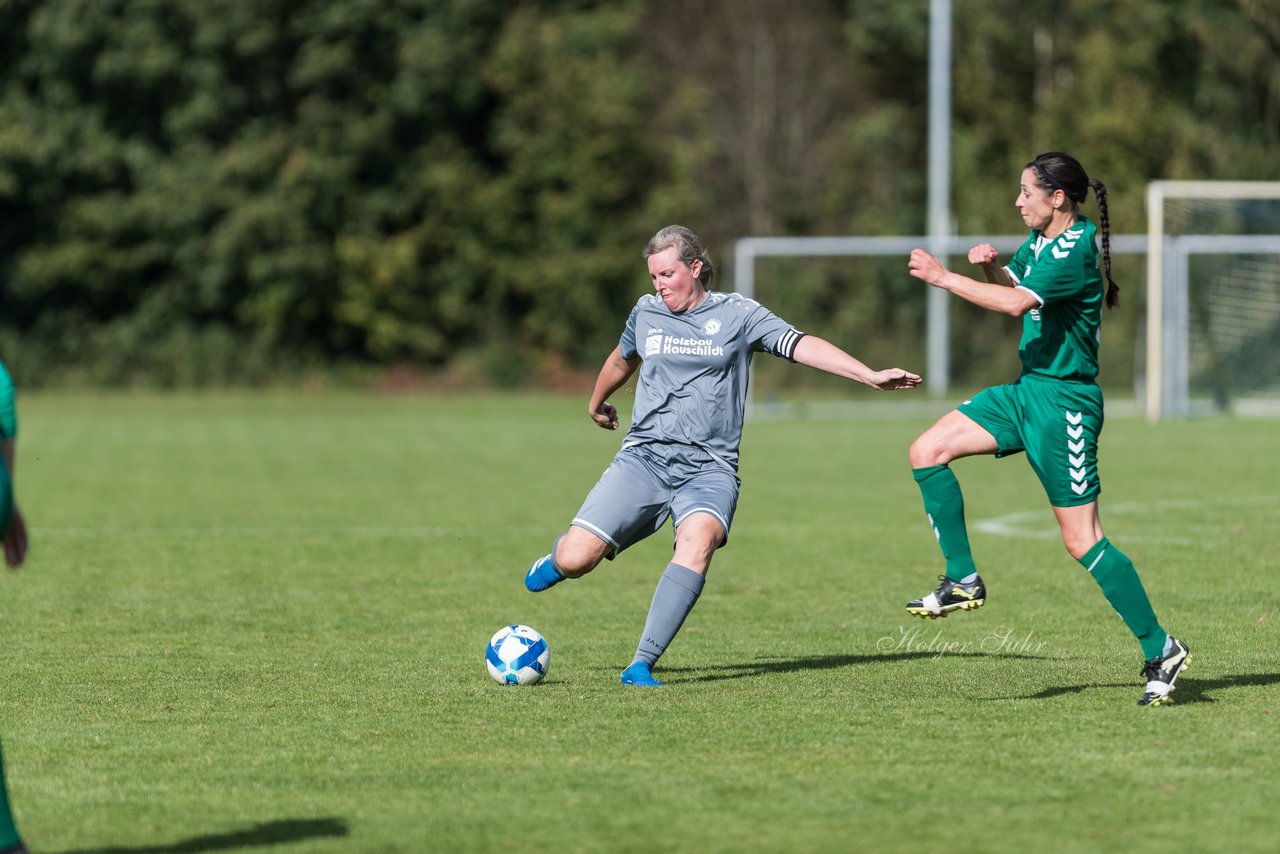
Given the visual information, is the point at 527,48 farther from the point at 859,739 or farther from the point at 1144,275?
the point at 859,739

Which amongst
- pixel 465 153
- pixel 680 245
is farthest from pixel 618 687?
pixel 465 153

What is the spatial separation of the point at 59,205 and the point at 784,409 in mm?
17784

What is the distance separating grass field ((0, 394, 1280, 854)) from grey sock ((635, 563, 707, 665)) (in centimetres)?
20

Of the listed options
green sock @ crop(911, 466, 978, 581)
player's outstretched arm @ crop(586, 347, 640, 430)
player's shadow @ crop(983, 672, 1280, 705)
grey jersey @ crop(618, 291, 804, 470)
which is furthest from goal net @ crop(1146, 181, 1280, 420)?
grey jersey @ crop(618, 291, 804, 470)

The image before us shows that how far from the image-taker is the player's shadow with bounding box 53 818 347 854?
4953 mm

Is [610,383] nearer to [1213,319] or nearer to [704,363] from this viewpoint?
[704,363]

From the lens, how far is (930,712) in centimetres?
686

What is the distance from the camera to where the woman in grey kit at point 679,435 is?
297 inches

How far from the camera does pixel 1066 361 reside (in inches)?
280

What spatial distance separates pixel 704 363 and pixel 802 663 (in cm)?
147

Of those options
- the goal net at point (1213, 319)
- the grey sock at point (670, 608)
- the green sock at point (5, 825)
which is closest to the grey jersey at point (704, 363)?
the grey sock at point (670, 608)

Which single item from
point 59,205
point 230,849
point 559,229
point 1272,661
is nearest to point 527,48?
point 559,229

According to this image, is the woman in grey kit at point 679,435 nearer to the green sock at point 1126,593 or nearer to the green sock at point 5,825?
the green sock at point 1126,593

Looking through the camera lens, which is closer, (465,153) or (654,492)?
(654,492)
